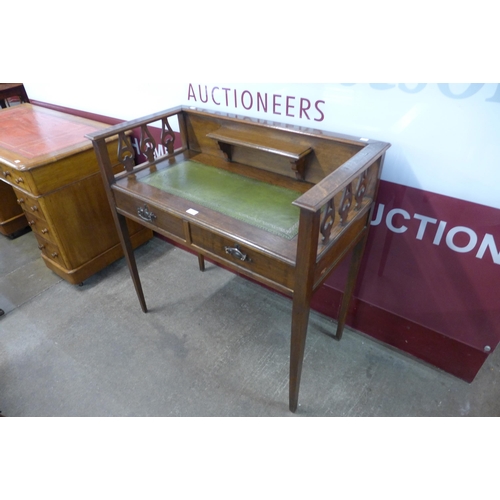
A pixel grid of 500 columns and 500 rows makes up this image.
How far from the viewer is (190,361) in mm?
1723

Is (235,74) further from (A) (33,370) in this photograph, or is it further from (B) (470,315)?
(A) (33,370)

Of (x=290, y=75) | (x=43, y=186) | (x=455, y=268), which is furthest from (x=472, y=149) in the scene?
(x=43, y=186)

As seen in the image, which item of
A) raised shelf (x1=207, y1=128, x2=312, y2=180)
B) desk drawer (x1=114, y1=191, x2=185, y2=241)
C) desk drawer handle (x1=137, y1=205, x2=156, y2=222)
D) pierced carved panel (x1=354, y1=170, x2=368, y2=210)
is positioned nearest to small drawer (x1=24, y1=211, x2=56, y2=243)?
desk drawer (x1=114, y1=191, x2=185, y2=241)

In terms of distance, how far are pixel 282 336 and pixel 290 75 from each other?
122 cm

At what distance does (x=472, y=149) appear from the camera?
44.7 inches

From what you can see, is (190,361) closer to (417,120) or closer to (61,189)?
(61,189)

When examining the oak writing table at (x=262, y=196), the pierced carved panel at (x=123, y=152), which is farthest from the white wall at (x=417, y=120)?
the pierced carved panel at (x=123, y=152)

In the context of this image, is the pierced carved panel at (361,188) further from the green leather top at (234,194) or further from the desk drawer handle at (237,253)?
the desk drawer handle at (237,253)

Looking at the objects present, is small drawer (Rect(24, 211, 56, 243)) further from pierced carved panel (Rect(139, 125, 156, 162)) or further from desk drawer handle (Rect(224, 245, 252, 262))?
desk drawer handle (Rect(224, 245, 252, 262))

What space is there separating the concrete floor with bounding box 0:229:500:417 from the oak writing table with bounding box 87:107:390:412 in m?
0.20

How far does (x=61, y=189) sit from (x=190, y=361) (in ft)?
3.74

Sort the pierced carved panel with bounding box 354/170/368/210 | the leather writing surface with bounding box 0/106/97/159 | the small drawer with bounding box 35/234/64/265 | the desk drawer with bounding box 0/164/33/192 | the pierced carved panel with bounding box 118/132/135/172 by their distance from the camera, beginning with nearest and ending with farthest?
the pierced carved panel with bounding box 354/170/368/210
the pierced carved panel with bounding box 118/132/135/172
the desk drawer with bounding box 0/164/33/192
the leather writing surface with bounding box 0/106/97/159
the small drawer with bounding box 35/234/64/265

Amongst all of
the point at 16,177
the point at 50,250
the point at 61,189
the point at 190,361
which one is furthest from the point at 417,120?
the point at 50,250

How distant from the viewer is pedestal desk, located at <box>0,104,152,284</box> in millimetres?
1811
